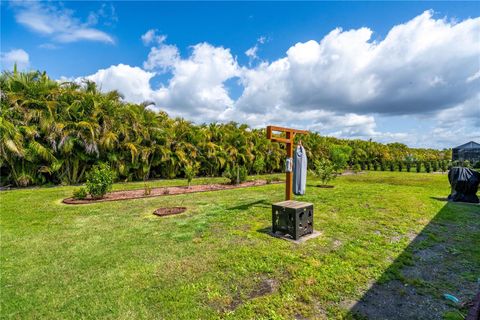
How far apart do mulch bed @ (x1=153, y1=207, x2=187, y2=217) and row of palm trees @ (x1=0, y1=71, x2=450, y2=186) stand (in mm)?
5062

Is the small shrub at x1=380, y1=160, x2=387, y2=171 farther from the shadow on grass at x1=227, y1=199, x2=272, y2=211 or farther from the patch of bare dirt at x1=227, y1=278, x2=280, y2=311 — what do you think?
the patch of bare dirt at x1=227, y1=278, x2=280, y2=311

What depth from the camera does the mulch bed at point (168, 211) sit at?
5.74 m

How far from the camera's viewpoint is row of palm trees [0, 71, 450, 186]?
866 centimetres

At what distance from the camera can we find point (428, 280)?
2971mm

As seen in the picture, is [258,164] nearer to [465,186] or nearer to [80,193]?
[465,186]

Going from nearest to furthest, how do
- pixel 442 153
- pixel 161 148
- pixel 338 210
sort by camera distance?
pixel 338 210
pixel 161 148
pixel 442 153

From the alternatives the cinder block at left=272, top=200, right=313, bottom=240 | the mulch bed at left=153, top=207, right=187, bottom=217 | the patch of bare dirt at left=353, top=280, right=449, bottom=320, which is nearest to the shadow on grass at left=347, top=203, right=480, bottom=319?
the patch of bare dirt at left=353, top=280, right=449, bottom=320

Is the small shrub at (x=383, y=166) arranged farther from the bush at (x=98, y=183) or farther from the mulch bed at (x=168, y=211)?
the bush at (x=98, y=183)

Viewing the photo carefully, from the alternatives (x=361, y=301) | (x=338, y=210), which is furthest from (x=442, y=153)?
(x=361, y=301)

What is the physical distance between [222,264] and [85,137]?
872 centimetres

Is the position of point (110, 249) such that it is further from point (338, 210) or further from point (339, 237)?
point (338, 210)

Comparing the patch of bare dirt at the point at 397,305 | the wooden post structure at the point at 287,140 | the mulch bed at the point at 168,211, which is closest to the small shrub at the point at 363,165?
the wooden post structure at the point at 287,140

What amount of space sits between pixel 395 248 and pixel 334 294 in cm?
189

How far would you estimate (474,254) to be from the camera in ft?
12.2
